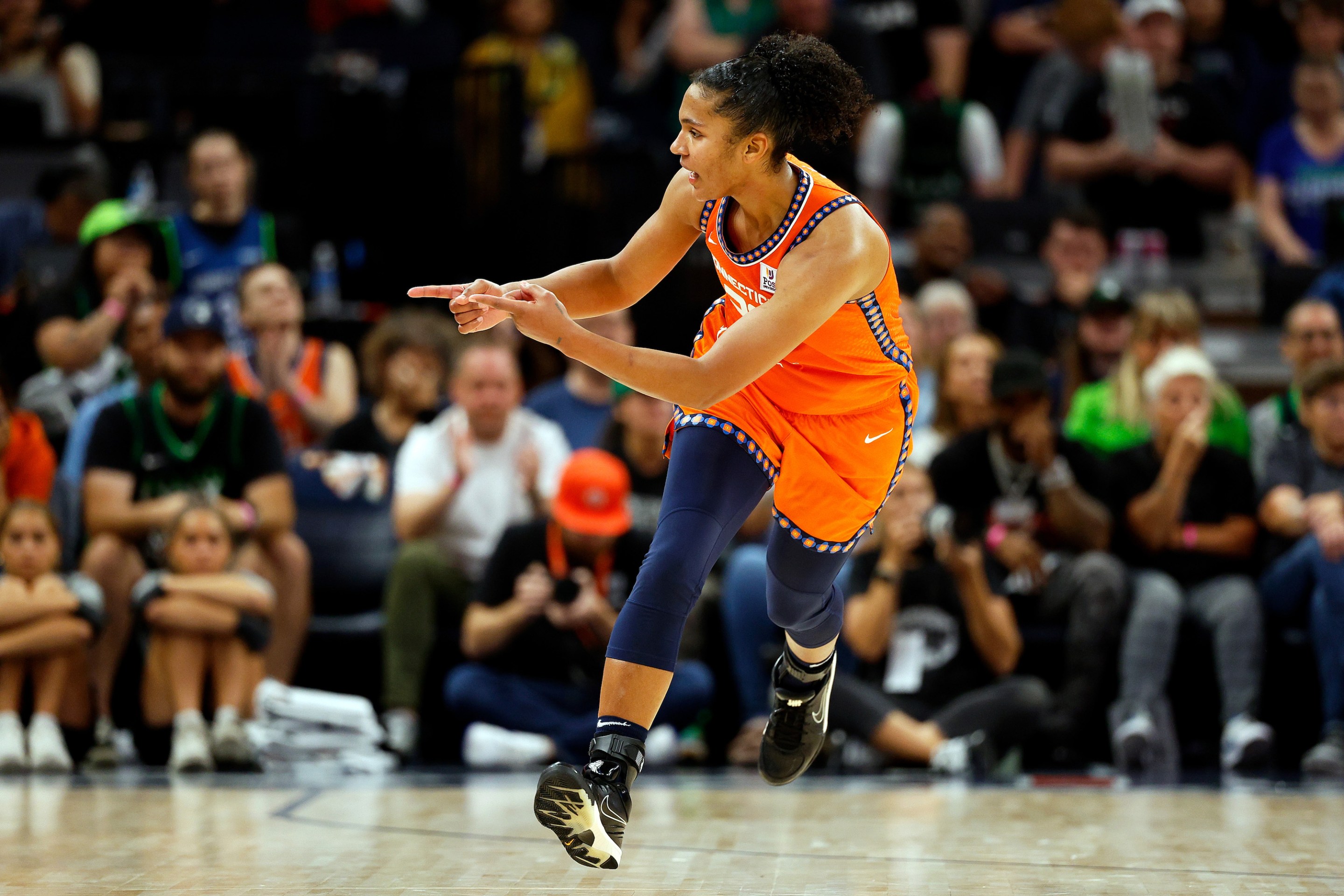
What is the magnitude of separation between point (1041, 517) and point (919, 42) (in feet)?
12.3

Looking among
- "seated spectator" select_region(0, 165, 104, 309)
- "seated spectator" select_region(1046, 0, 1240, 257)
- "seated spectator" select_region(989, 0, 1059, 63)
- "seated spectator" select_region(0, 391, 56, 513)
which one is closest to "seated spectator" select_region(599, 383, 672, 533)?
"seated spectator" select_region(0, 391, 56, 513)

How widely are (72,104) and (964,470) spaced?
4.99m

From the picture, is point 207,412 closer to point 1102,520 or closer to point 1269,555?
point 1102,520

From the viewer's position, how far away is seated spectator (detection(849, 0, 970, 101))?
8.84m

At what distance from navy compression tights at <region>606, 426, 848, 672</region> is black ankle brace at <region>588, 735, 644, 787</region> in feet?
0.51

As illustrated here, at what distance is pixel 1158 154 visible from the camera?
8.16m

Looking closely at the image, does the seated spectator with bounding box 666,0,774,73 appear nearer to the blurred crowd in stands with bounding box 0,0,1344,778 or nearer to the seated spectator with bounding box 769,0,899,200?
the seated spectator with bounding box 769,0,899,200

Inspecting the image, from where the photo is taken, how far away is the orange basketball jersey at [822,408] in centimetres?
341

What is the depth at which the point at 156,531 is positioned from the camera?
5836mm

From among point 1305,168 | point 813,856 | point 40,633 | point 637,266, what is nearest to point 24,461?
point 40,633

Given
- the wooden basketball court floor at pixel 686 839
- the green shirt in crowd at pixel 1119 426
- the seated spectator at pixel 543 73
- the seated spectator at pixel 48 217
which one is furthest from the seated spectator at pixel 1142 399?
the seated spectator at pixel 48 217

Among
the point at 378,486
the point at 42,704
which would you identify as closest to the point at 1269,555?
the point at 378,486

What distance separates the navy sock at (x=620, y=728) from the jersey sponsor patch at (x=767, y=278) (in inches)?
36.1

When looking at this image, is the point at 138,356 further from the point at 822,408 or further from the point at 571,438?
the point at 822,408
